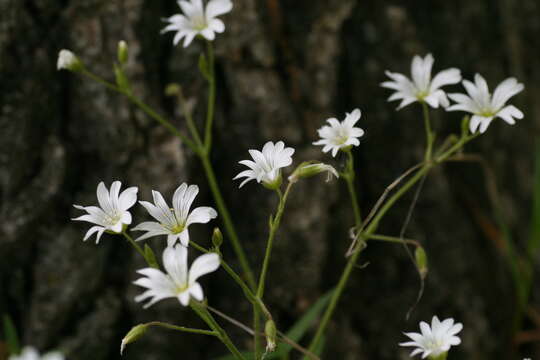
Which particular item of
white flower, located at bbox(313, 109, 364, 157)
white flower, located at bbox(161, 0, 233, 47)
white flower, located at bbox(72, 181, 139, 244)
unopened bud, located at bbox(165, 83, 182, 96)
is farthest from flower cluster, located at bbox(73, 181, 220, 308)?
unopened bud, located at bbox(165, 83, 182, 96)

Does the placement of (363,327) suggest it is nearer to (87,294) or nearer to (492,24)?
(87,294)

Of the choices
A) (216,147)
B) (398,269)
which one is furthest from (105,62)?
(398,269)

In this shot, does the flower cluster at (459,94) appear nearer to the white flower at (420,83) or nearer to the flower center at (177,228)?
the white flower at (420,83)

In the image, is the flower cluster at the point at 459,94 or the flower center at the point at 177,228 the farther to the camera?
the flower cluster at the point at 459,94

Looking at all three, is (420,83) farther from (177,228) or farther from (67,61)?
(67,61)

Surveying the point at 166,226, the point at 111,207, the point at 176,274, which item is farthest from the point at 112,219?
the point at 176,274

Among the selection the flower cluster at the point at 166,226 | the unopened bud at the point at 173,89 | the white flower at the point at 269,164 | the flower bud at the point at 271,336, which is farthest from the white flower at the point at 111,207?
the unopened bud at the point at 173,89

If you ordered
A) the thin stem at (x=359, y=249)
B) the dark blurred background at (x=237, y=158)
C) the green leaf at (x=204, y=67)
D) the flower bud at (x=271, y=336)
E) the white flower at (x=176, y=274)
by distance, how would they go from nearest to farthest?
the white flower at (x=176, y=274), the flower bud at (x=271, y=336), the thin stem at (x=359, y=249), the green leaf at (x=204, y=67), the dark blurred background at (x=237, y=158)
